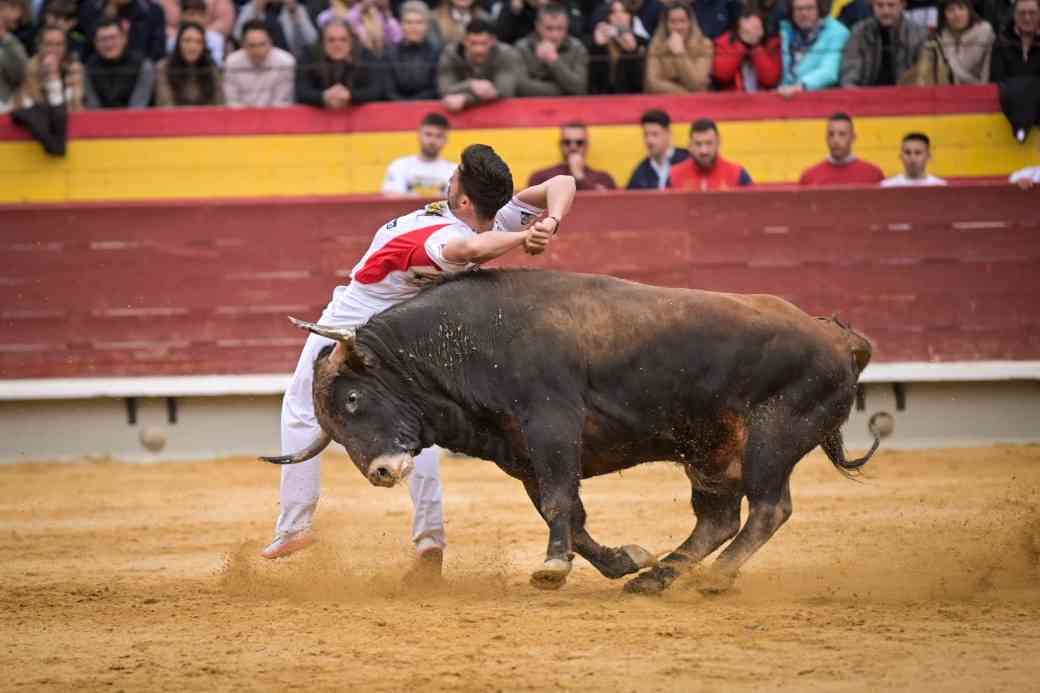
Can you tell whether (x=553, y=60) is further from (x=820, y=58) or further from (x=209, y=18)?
(x=209, y=18)

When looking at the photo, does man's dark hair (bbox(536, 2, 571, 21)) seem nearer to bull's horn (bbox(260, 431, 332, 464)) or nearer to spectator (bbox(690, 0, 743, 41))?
spectator (bbox(690, 0, 743, 41))

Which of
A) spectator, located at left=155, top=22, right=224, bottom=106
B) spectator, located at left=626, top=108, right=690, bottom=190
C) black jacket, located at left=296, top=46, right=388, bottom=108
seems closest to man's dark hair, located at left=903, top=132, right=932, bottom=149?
spectator, located at left=626, top=108, right=690, bottom=190

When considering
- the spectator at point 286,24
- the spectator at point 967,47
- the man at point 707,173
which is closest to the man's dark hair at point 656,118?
the man at point 707,173

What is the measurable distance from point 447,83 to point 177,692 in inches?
260

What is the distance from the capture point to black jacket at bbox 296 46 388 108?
409 inches

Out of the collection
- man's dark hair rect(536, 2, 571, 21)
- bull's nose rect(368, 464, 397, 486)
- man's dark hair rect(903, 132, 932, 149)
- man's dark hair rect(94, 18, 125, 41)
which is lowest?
bull's nose rect(368, 464, 397, 486)

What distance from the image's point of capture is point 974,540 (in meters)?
6.68

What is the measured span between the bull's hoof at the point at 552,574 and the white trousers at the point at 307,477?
91 cm

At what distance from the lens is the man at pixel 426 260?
537 cm

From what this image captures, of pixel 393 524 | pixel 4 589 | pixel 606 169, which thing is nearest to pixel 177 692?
pixel 4 589

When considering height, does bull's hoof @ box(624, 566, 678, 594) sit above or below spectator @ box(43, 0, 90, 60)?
below

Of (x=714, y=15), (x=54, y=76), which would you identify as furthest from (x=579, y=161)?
(x=54, y=76)

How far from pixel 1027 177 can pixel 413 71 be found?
3790 millimetres

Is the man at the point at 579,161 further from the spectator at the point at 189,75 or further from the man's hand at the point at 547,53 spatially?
the spectator at the point at 189,75
